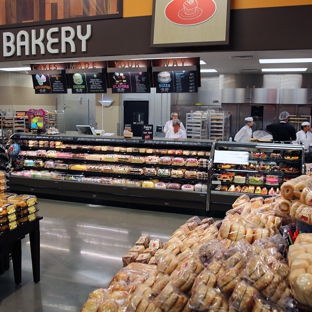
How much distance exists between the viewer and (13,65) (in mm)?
7609

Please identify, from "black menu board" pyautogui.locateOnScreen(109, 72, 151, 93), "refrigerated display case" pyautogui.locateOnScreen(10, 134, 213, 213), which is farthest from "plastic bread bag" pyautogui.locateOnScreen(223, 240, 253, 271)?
"black menu board" pyautogui.locateOnScreen(109, 72, 151, 93)

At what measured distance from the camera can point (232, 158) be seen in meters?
6.22

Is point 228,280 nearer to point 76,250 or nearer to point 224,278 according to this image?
point 224,278

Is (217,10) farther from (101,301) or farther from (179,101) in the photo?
(179,101)

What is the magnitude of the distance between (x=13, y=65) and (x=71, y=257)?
16.3 feet

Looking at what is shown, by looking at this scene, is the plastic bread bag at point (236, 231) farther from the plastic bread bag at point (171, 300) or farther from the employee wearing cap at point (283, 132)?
the employee wearing cap at point (283, 132)

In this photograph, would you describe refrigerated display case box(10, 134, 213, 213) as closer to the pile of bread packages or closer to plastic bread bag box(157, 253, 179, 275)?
the pile of bread packages

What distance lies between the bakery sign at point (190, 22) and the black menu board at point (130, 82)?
1.41 m

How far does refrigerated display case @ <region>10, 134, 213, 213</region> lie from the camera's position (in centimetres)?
665

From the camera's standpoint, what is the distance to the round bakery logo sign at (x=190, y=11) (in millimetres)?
5352

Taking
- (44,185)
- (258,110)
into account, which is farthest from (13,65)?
(258,110)

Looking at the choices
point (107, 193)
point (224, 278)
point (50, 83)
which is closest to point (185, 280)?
point (224, 278)

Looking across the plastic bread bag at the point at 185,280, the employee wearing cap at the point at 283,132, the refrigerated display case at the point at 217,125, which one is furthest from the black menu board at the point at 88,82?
the plastic bread bag at the point at 185,280

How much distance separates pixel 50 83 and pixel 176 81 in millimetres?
3023
